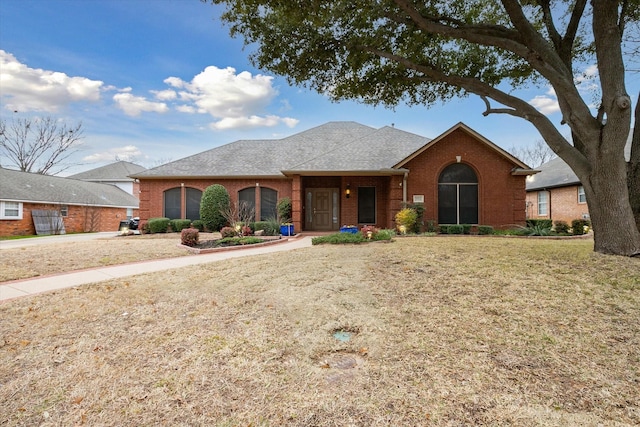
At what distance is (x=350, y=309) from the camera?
407 centimetres

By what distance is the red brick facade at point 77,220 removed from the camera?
19.8 m

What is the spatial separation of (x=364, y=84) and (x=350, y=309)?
307 inches

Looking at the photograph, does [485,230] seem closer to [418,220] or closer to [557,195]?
[418,220]

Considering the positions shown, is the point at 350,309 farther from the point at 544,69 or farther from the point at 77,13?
the point at 77,13

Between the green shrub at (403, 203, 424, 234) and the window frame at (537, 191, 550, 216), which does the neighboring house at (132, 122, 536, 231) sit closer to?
the green shrub at (403, 203, 424, 234)

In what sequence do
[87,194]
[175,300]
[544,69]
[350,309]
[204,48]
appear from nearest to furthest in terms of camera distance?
1. [350,309]
2. [175,300]
3. [544,69]
4. [204,48]
5. [87,194]

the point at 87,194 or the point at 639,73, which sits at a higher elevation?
the point at 639,73

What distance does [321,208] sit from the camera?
16.6 meters

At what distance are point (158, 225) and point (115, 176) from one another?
27.6 meters

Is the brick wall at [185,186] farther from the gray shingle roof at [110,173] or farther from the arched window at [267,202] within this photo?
the gray shingle roof at [110,173]

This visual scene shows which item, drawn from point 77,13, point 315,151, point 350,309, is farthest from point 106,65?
point 350,309

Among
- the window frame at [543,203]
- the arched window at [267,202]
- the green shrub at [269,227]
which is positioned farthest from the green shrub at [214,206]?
the window frame at [543,203]

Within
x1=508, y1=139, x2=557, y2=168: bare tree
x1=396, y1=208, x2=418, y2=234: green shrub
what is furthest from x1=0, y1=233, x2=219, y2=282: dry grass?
x1=508, y1=139, x2=557, y2=168: bare tree

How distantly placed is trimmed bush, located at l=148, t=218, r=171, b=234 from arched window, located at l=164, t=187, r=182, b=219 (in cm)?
129
